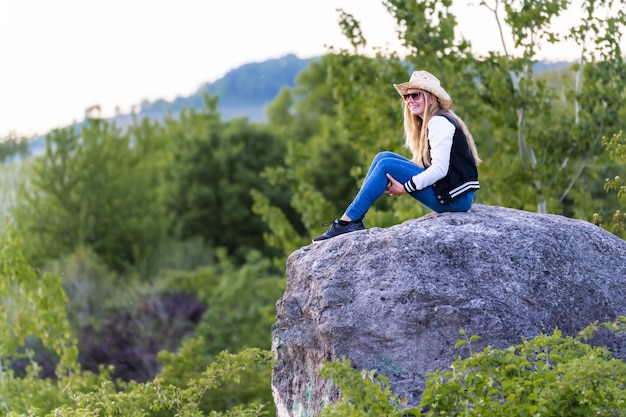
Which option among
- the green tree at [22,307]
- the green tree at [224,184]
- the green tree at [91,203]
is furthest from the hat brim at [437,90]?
the green tree at [224,184]

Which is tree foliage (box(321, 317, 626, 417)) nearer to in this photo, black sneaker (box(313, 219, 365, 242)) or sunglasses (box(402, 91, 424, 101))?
black sneaker (box(313, 219, 365, 242))

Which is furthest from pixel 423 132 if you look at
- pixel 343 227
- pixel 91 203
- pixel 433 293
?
pixel 91 203

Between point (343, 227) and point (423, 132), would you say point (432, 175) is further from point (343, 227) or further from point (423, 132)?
point (343, 227)

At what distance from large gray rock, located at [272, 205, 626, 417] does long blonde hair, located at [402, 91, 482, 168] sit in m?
0.89

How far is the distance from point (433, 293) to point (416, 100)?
2098mm

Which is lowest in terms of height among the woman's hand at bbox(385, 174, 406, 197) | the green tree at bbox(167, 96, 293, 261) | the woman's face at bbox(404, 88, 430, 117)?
the green tree at bbox(167, 96, 293, 261)

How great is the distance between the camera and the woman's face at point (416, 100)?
7.75 meters

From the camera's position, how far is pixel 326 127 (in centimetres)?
4738

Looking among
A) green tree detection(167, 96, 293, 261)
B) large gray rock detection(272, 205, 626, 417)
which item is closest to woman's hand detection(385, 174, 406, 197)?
large gray rock detection(272, 205, 626, 417)

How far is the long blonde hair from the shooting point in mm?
7648

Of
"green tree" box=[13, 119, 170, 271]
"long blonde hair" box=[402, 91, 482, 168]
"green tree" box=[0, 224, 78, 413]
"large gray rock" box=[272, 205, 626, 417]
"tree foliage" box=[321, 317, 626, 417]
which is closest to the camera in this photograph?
"tree foliage" box=[321, 317, 626, 417]

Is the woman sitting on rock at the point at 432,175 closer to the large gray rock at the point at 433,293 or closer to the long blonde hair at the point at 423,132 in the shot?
the long blonde hair at the point at 423,132

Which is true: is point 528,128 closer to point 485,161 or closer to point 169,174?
point 485,161

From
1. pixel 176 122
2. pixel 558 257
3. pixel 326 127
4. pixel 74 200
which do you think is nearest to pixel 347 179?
pixel 326 127
